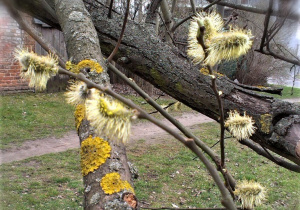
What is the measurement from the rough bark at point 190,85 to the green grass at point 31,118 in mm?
4478

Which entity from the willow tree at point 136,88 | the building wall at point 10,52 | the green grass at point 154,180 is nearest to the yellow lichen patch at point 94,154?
the willow tree at point 136,88

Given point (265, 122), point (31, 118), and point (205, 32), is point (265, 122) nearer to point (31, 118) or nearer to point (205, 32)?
point (205, 32)

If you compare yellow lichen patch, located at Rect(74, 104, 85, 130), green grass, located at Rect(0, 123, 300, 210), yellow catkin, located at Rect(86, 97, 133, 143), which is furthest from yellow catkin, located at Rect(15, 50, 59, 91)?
green grass, located at Rect(0, 123, 300, 210)

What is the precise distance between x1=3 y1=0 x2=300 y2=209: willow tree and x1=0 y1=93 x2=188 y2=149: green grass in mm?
4521

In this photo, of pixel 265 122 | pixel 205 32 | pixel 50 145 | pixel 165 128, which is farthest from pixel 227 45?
pixel 50 145

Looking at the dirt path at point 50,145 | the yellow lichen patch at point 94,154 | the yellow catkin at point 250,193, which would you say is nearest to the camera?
the yellow catkin at point 250,193

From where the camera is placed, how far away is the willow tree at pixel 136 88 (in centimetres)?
73

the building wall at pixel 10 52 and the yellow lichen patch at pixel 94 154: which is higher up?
the building wall at pixel 10 52

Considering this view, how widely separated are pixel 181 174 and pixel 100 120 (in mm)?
4849

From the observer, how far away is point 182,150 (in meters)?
6.56

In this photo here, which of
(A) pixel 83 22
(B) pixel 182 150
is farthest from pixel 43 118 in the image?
(A) pixel 83 22

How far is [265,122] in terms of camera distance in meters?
1.88

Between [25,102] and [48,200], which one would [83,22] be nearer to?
[48,200]

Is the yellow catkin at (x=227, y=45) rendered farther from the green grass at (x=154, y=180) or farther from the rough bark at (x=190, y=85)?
the green grass at (x=154, y=180)
